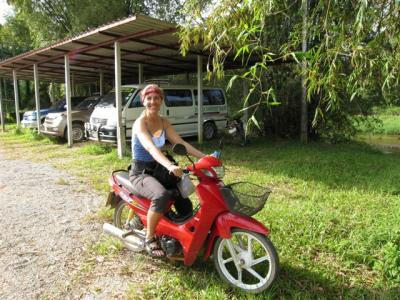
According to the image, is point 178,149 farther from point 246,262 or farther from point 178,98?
point 178,98

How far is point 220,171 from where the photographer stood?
299 cm

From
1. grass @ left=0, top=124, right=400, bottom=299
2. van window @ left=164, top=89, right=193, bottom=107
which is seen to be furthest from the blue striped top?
van window @ left=164, top=89, right=193, bottom=107

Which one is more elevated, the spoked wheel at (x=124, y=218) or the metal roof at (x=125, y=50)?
the metal roof at (x=125, y=50)

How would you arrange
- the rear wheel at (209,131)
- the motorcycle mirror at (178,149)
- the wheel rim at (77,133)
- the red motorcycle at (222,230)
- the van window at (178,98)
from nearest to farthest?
1. the motorcycle mirror at (178,149)
2. the red motorcycle at (222,230)
3. the van window at (178,98)
4. the rear wheel at (209,131)
5. the wheel rim at (77,133)

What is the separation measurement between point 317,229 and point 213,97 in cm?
878

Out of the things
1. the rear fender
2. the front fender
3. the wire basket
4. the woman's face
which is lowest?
the rear fender

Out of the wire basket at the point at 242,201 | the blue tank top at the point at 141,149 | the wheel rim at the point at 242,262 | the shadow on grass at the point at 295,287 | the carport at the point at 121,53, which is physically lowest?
the shadow on grass at the point at 295,287

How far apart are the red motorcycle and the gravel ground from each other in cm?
57

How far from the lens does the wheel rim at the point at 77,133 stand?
40.9 feet

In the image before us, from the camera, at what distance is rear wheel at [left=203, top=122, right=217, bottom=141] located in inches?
476

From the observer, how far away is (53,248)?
3.97m

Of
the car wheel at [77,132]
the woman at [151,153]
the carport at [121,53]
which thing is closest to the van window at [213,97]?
the carport at [121,53]

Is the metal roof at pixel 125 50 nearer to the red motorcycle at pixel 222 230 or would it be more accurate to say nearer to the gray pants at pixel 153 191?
the gray pants at pixel 153 191

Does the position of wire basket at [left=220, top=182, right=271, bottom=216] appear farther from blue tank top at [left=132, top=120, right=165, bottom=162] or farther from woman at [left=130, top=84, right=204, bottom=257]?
blue tank top at [left=132, top=120, right=165, bottom=162]
